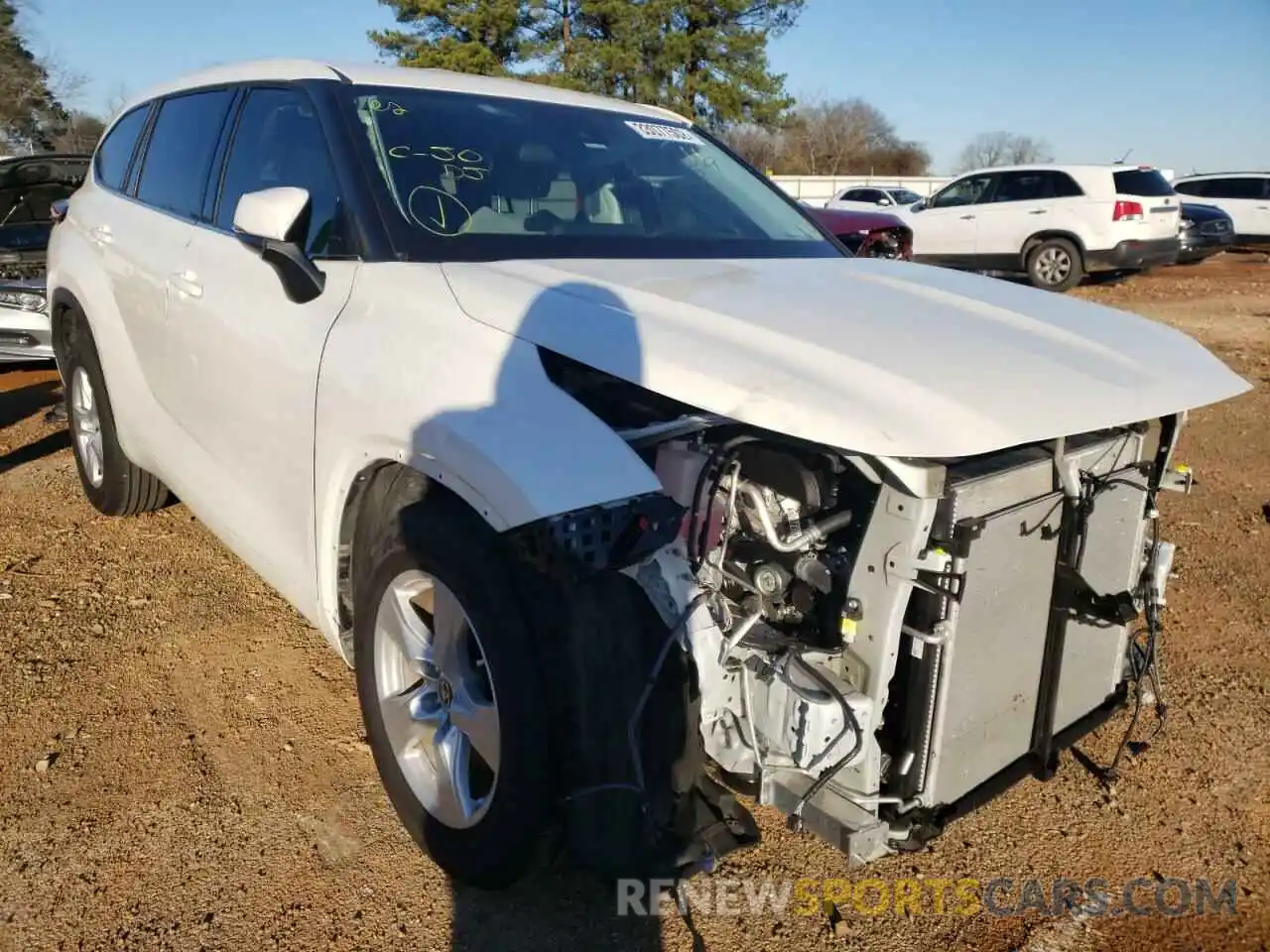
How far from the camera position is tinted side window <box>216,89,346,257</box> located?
276cm

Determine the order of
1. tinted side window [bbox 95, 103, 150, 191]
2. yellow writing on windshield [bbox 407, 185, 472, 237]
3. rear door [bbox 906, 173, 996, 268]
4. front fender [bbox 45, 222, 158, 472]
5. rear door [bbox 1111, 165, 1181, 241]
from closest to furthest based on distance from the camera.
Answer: yellow writing on windshield [bbox 407, 185, 472, 237], front fender [bbox 45, 222, 158, 472], tinted side window [bbox 95, 103, 150, 191], rear door [bbox 1111, 165, 1181, 241], rear door [bbox 906, 173, 996, 268]

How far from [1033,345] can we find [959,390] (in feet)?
1.42

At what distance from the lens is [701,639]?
2141mm

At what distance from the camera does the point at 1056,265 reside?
1498 cm

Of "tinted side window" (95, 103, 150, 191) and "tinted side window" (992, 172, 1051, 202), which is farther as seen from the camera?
"tinted side window" (992, 172, 1051, 202)

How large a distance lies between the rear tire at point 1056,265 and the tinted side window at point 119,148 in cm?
1326

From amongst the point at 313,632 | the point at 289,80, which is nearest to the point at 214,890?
the point at 313,632

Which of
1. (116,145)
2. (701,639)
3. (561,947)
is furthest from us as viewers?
(116,145)

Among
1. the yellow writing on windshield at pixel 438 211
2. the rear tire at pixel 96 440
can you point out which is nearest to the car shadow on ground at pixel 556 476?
the yellow writing on windshield at pixel 438 211

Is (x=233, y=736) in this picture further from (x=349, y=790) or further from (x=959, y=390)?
(x=959, y=390)

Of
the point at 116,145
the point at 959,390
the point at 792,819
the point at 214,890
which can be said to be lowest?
the point at 214,890

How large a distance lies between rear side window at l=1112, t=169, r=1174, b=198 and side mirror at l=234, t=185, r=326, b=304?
47.6ft

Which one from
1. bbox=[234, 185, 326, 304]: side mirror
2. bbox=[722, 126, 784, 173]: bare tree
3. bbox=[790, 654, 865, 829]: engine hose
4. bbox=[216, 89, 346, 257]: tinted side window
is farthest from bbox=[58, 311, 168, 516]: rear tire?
bbox=[722, 126, 784, 173]: bare tree

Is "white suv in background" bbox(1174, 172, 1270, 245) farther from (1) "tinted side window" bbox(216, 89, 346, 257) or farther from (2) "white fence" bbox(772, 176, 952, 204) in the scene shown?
(1) "tinted side window" bbox(216, 89, 346, 257)
